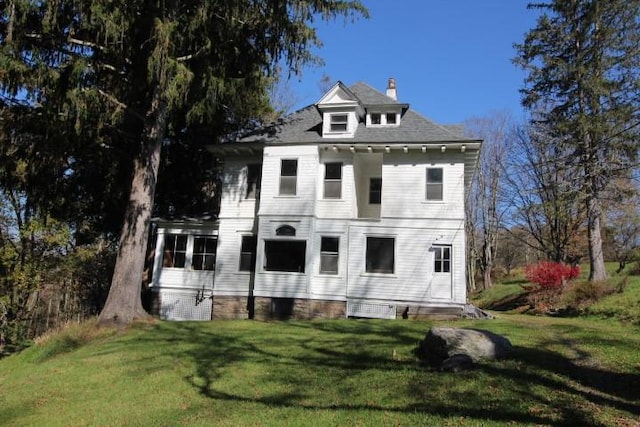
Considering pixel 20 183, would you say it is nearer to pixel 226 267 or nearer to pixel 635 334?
pixel 226 267

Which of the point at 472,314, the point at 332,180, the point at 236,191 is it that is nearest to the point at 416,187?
the point at 332,180

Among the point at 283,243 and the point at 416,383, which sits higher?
the point at 283,243

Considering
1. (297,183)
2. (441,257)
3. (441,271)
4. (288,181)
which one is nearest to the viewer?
(441,271)

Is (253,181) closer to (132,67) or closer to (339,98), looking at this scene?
(339,98)

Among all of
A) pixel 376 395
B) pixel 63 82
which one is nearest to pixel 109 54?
pixel 63 82

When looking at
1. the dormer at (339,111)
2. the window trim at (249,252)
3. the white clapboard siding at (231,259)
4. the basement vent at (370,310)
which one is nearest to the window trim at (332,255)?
the basement vent at (370,310)

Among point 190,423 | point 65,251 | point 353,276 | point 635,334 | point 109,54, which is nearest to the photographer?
point 190,423

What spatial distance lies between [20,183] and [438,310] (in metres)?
15.8

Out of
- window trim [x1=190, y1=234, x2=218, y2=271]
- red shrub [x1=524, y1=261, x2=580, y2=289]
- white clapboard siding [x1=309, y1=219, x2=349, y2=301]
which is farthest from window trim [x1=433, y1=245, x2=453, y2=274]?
window trim [x1=190, y1=234, x2=218, y2=271]

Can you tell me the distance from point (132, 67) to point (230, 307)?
378 inches

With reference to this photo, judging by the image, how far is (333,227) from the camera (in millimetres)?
18938

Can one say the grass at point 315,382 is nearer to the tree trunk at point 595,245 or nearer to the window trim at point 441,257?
the window trim at point 441,257

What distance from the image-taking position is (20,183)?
57.1 feet

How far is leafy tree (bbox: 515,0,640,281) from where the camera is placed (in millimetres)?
20656
